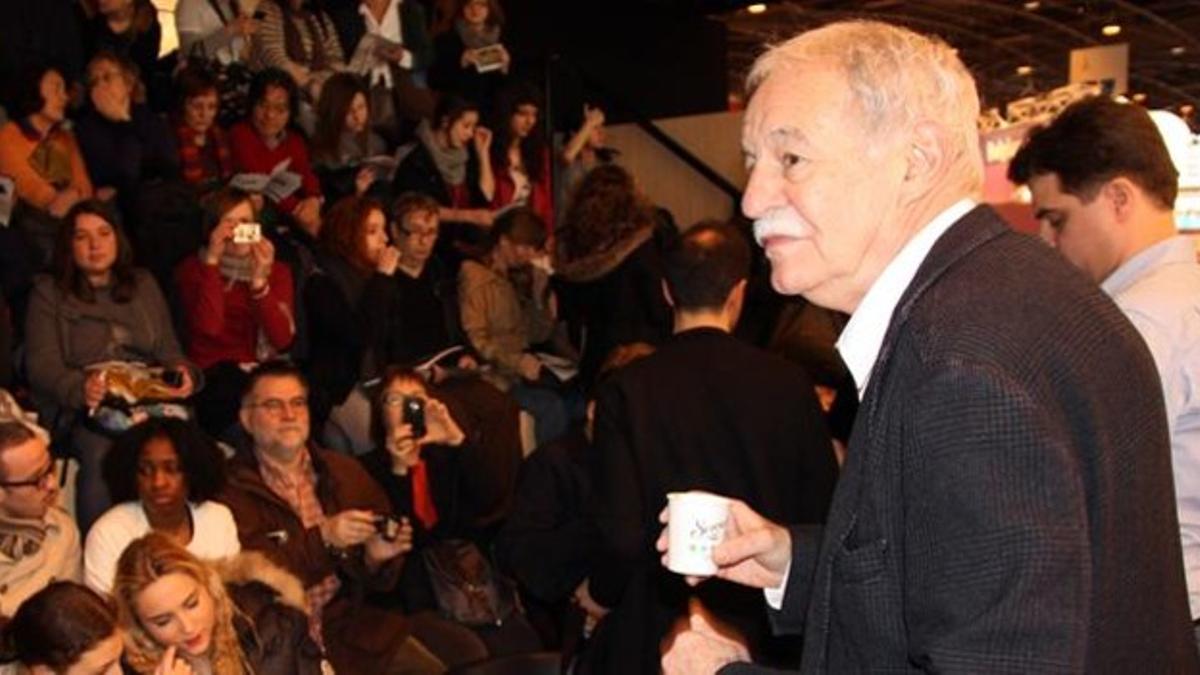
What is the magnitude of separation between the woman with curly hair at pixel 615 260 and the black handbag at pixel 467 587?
1611 mm

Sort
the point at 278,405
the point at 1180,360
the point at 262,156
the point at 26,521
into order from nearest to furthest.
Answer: the point at 1180,360, the point at 26,521, the point at 278,405, the point at 262,156

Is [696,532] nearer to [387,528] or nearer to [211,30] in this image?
[387,528]

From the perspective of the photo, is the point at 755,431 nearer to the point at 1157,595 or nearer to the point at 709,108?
the point at 1157,595

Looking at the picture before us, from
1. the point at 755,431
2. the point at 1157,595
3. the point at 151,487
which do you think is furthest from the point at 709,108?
the point at 1157,595

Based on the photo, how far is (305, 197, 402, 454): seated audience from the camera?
6.04 m

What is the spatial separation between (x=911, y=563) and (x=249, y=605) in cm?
320

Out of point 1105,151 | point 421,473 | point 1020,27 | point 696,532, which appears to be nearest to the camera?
point 696,532

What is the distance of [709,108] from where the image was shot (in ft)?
39.1

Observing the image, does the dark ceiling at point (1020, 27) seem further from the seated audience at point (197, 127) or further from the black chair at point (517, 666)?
the black chair at point (517, 666)

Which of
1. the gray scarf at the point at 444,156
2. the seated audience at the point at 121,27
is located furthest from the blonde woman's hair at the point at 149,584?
the gray scarf at the point at 444,156

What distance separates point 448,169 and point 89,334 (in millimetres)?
2988

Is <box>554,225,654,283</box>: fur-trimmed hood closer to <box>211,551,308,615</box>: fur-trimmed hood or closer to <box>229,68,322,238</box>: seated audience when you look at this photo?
<box>229,68,322,238</box>: seated audience

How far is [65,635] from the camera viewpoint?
12.0ft

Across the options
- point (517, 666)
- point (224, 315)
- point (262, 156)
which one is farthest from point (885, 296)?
point (262, 156)
